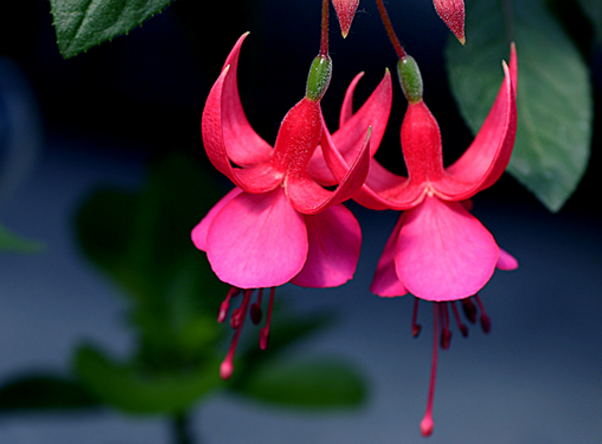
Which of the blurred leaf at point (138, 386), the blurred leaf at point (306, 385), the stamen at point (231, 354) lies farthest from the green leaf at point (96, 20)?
the blurred leaf at point (306, 385)

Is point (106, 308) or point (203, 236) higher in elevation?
point (203, 236)

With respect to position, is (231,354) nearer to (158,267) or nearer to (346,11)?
(346,11)

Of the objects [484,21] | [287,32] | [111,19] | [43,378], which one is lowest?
[43,378]

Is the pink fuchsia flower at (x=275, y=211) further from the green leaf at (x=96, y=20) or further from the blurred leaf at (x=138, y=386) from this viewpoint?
the blurred leaf at (x=138, y=386)

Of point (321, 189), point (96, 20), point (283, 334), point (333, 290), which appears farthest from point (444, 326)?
point (333, 290)

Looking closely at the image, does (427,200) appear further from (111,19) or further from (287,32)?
(287,32)

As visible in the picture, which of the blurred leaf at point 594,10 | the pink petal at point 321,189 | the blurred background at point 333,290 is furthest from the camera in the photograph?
the blurred background at point 333,290

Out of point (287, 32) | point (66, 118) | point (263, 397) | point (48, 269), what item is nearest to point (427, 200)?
point (263, 397)
